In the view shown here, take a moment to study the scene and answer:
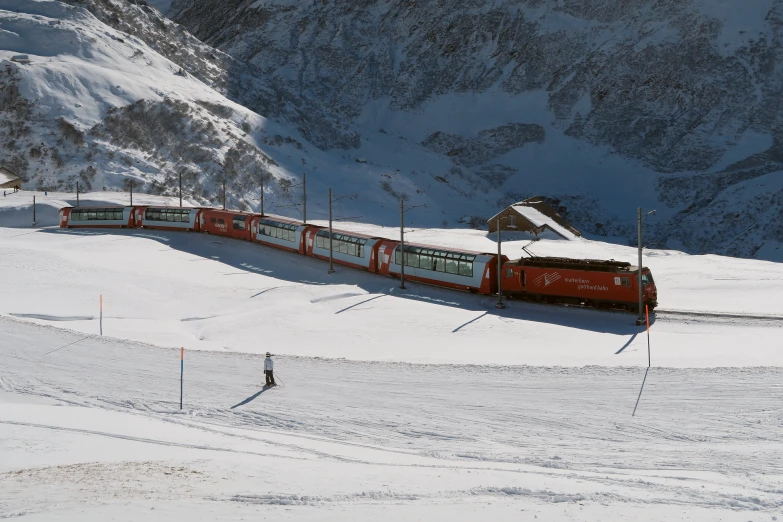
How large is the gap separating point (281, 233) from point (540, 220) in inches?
1353

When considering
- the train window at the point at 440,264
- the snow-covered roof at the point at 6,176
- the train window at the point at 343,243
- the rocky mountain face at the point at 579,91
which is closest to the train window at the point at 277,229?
the train window at the point at 343,243

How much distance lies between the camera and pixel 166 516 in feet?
49.9

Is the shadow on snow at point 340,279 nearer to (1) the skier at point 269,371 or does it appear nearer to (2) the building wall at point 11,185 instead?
(1) the skier at point 269,371

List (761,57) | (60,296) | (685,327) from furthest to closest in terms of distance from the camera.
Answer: (761,57) < (60,296) < (685,327)

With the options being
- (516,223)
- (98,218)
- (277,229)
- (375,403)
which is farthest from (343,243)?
(516,223)

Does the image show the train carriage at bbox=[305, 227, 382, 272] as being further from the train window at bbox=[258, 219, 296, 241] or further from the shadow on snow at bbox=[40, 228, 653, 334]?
the train window at bbox=[258, 219, 296, 241]

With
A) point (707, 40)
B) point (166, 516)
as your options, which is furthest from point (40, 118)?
point (707, 40)

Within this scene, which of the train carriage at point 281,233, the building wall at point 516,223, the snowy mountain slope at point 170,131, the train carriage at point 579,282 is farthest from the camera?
the snowy mountain slope at point 170,131

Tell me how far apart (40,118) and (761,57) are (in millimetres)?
114319

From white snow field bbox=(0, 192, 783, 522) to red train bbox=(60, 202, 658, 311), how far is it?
1157mm

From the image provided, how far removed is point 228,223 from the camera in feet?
225

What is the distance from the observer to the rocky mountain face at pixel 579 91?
120625mm

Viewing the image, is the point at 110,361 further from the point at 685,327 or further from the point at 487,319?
the point at 685,327

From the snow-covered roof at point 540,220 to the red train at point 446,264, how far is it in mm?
32584
